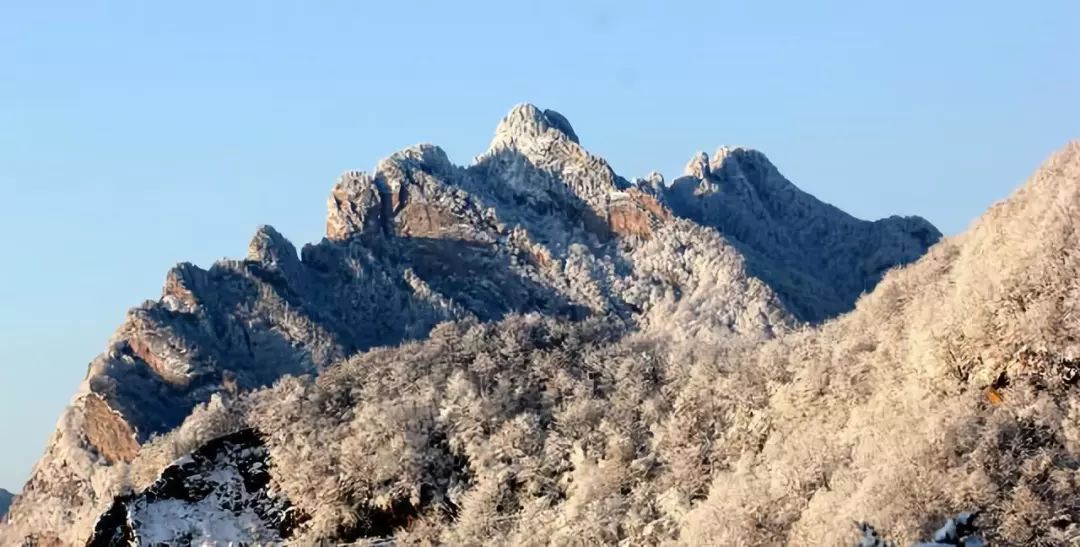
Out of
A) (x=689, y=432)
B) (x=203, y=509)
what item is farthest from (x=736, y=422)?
(x=203, y=509)

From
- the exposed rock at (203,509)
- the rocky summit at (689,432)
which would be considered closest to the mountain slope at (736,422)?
the rocky summit at (689,432)

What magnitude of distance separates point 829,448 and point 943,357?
7807mm

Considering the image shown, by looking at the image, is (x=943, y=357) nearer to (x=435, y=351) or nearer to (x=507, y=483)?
(x=507, y=483)

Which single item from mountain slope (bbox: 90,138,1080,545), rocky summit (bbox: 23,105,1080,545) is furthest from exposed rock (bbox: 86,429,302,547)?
mountain slope (bbox: 90,138,1080,545)

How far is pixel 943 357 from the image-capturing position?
83.4 m

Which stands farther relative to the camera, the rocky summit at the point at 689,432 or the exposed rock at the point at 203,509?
the exposed rock at the point at 203,509

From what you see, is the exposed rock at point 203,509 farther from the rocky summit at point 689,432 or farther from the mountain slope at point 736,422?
the mountain slope at point 736,422

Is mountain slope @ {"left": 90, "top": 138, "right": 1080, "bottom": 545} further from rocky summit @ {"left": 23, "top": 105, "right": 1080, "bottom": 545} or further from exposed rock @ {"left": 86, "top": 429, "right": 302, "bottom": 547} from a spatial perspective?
exposed rock @ {"left": 86, "top": 429, "right": 302, "bottom": 547}

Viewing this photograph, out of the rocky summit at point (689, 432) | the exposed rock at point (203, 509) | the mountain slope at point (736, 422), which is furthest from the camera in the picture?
the exposed rock at point (203, 509)

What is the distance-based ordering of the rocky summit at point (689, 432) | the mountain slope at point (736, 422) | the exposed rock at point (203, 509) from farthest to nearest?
1. the exposed rock at point (203, 509)
2. the rocky summit at point (689, 432)
3. the mountain slope at point (736, 422)

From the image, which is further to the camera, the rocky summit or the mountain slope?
the rocky summit

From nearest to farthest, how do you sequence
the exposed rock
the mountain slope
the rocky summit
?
the mountain slope → the rocky summit → the exposed rock

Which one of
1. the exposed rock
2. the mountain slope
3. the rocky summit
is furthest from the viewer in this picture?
the exposed rock

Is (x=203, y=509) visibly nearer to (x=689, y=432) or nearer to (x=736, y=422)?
(x=689, y=432)
